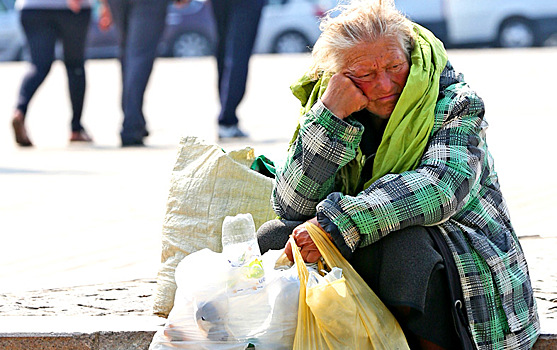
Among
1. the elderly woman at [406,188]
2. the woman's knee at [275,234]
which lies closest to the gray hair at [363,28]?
the elderly woman at [406,188]

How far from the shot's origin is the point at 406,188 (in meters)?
2.91

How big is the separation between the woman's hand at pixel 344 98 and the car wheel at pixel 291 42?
17.8 meters

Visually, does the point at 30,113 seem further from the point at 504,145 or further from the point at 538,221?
the point at 538,221

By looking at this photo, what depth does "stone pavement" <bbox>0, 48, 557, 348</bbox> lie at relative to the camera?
14.2ft

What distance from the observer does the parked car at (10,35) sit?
2067cm

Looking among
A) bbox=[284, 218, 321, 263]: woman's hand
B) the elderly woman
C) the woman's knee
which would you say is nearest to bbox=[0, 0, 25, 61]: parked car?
the woman's knee

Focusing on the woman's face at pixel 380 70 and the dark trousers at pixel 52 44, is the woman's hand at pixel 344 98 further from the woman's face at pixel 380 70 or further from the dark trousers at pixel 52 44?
the dark trousers at pixel 52 44

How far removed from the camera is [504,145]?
8.75 m

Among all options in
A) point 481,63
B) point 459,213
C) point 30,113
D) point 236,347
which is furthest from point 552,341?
point 481,63

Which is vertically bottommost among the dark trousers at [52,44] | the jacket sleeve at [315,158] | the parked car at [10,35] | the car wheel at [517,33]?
the parked car at [10,35]

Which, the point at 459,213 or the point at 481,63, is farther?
the point at 481,63

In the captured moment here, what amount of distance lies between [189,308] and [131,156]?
20.9ft

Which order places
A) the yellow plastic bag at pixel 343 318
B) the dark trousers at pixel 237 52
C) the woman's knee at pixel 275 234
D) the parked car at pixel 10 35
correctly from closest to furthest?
the yellow plastic bag at pixel 343 318 < the woman's knee at pixel 275 234 < the dark trousers at pixel 237 52 < the parked car at pixel 10 35

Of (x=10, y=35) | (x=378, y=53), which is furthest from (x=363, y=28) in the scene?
(x=10, y=35)
